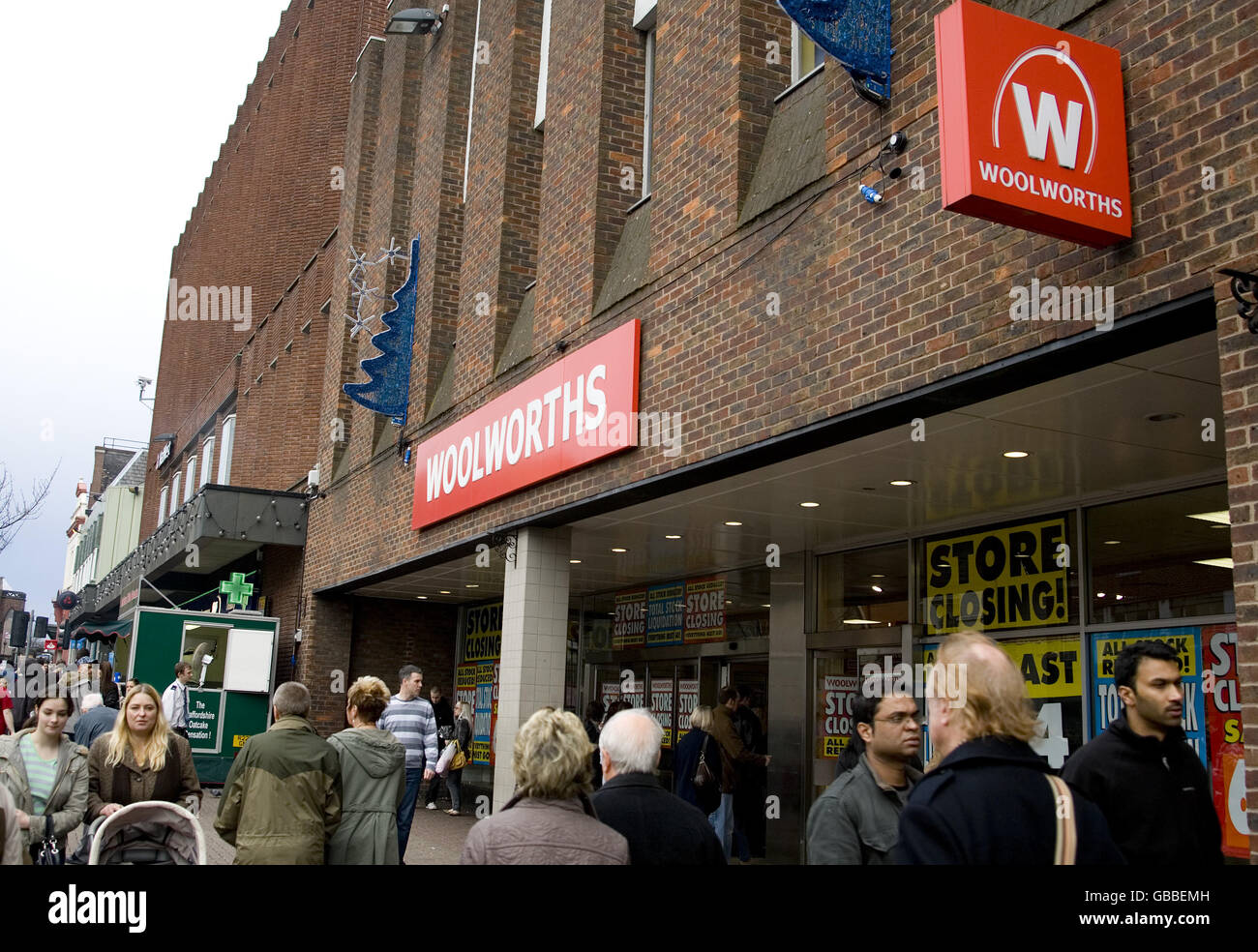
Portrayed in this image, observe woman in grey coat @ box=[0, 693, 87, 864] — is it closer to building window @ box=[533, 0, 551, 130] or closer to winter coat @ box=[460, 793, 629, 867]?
winter coat @ box=[460, 793, 629, 867]

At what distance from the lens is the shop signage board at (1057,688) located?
33.3 ft

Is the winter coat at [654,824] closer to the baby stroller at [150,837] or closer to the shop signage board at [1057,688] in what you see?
the baby stroller at [150,837]

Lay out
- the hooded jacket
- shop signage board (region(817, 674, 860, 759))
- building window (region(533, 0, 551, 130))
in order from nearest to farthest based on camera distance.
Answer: the hooded jacket, shop signage board (region(817, 674, 860, 759)), building window (region(533, 0, 551, 130))

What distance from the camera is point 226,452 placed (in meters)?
33.6

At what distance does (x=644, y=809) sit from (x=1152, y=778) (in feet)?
6.13

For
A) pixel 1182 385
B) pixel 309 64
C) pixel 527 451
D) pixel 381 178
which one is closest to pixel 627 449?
pixel 527 451

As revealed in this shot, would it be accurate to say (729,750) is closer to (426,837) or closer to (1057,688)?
(1057,688)

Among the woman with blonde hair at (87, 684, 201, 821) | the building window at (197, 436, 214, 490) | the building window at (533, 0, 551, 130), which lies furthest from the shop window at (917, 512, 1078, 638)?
the building window at (197, 436, 214, 490)

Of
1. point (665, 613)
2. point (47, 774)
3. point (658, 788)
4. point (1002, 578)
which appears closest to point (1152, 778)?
point (658, 788)

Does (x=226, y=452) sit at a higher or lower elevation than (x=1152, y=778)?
higher

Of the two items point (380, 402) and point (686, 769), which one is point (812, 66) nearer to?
point (686, 769)

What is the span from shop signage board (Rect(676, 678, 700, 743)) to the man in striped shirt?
23.5 feet

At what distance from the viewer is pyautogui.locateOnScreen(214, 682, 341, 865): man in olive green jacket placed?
19.1 ft
